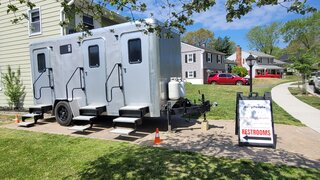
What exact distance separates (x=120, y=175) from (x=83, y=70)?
16.1 ft

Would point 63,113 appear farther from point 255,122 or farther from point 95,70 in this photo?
point 255,122

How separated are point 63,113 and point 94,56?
2533 mm

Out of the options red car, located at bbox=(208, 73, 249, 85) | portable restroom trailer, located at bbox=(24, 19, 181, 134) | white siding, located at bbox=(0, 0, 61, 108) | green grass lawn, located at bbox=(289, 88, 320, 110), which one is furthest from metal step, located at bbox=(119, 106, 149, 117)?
red car, located at bbox=(208, 73, 249, 85)

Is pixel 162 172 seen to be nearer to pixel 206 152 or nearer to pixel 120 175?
pixel 120 175

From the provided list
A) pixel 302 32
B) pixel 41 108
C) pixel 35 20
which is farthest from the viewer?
pixel 302 32

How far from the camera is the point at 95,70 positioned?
27.6 feet

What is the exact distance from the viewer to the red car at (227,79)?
31.9m

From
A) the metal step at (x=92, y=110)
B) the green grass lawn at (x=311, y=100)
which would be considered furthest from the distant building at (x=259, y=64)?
the metal step at (x=92, y=110)

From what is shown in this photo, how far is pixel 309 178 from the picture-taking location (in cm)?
435

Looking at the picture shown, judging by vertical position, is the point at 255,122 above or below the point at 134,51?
below

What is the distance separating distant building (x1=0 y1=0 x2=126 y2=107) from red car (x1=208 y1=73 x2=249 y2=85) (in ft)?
69.8

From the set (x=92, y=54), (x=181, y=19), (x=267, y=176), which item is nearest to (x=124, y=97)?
(x=92, y=54)

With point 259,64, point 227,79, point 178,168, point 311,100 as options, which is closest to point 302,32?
point 259,64

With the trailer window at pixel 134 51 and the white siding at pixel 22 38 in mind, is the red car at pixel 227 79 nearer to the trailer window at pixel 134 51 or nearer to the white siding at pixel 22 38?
the white siding at pixel 22 38
